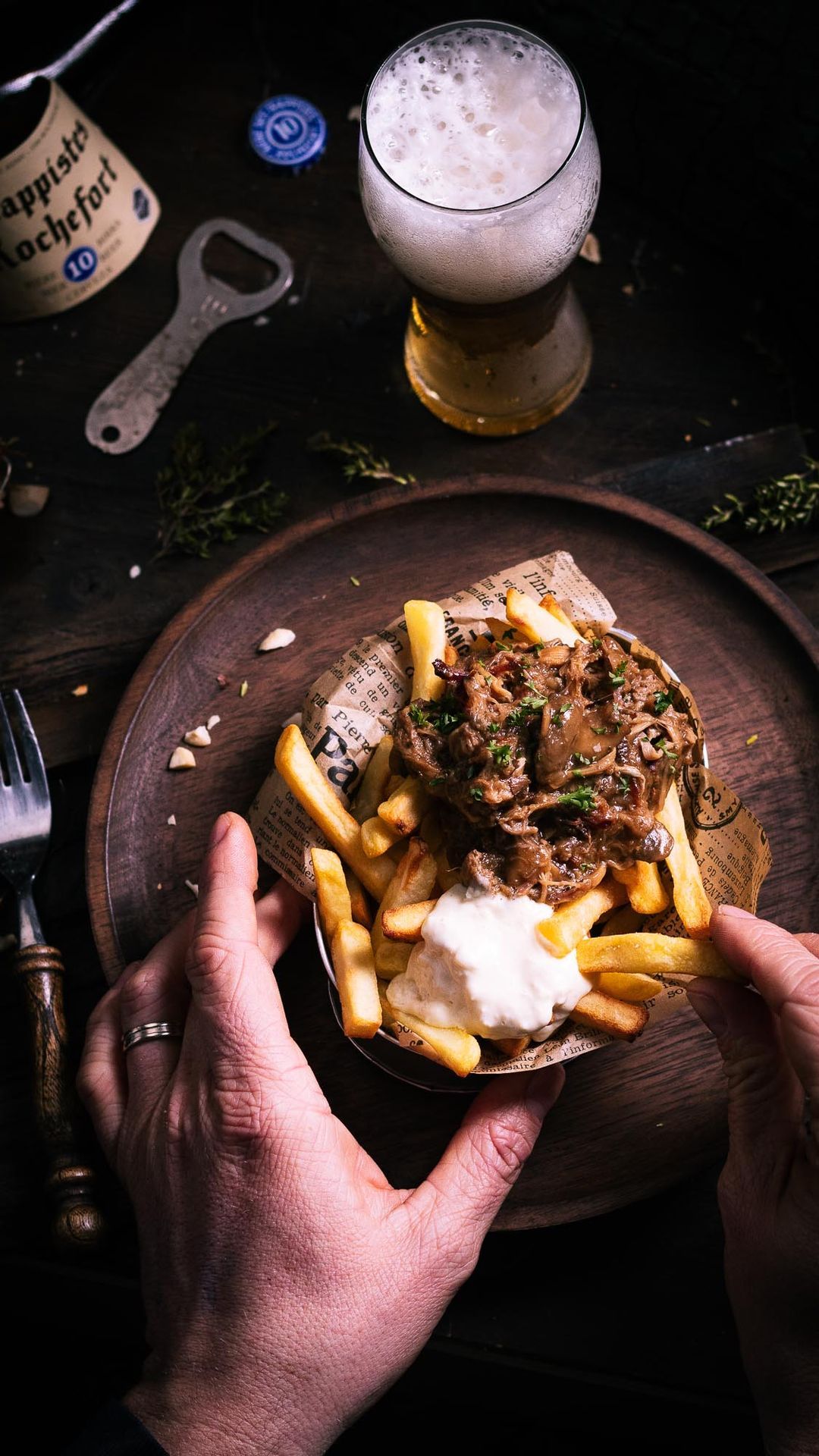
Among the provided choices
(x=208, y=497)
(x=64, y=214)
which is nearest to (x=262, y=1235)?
(x=208, y=497)

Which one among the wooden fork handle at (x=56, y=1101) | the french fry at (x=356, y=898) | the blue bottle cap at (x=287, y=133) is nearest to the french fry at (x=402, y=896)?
A: the french fry at (x=356, y=898)

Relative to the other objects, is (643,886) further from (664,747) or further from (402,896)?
(402,896)

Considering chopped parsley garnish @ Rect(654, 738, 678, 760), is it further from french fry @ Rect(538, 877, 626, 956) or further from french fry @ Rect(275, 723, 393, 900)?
french fry @ Rect(275, 723, 393, 900)

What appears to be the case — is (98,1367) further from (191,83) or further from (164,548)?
(191,83)

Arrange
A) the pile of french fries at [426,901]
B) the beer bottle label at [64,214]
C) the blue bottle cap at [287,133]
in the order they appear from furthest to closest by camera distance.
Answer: the blue bottle cap at [287,133]
the beer bottle label at [64,214]
the pile of french fries at [426,901]

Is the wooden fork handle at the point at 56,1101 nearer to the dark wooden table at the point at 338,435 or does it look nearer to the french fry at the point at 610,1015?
the dark wooden table at the point at 338,435

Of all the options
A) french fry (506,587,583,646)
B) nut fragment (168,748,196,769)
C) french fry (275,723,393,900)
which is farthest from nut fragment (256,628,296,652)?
french fry (506,587,583,646)
